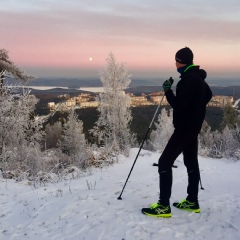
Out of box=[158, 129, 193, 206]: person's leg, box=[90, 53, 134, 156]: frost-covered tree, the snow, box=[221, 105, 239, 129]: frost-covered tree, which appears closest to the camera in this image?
the snow

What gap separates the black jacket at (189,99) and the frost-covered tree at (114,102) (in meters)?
22.6

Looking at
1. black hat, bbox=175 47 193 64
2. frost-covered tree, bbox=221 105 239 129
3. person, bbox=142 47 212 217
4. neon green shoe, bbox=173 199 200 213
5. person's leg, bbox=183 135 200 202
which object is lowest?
frost-covered tree, bbox=221 105 239 129

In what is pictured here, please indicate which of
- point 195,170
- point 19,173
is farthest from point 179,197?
point 19,173

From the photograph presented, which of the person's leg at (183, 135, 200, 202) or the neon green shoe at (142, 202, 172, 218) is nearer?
the neon green shoe at (142, 202, 172, 218)

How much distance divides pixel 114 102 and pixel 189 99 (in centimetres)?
2337

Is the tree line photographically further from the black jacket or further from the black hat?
the black hat

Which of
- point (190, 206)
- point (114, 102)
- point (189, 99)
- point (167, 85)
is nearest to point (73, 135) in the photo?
point (114, 102)

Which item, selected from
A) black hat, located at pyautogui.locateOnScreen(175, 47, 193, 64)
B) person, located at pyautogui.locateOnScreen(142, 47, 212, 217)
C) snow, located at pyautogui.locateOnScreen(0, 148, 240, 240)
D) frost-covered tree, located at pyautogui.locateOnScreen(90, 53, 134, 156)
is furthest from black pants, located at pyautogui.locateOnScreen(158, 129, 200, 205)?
frost-covered tree, located at pyautogui.locateOnScreen(90, 53, 134, 156)

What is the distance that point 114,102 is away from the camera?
92.3ft

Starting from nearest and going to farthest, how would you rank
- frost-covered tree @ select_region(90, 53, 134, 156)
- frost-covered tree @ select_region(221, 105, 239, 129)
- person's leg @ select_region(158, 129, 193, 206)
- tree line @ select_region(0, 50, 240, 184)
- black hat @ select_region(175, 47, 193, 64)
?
person's leg @ select_region(158, 129, 193, 206) → black hat @ select_region(175, 47, 193, 64) → tree line @ select_region(0, 50, 240, 184) → frost-covered tree @ select_region(90, 53, 134, 156) → frost-covered tree @ select_region(221, 105, 239, 129)

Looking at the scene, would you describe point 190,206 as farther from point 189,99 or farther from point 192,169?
point 189,99

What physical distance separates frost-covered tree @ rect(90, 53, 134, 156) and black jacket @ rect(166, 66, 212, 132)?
2263 cm

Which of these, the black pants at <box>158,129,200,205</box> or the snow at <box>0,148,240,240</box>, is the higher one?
the black pants at <box>158,129,200,205</box>

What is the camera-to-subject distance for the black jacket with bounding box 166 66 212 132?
15.9 feet
